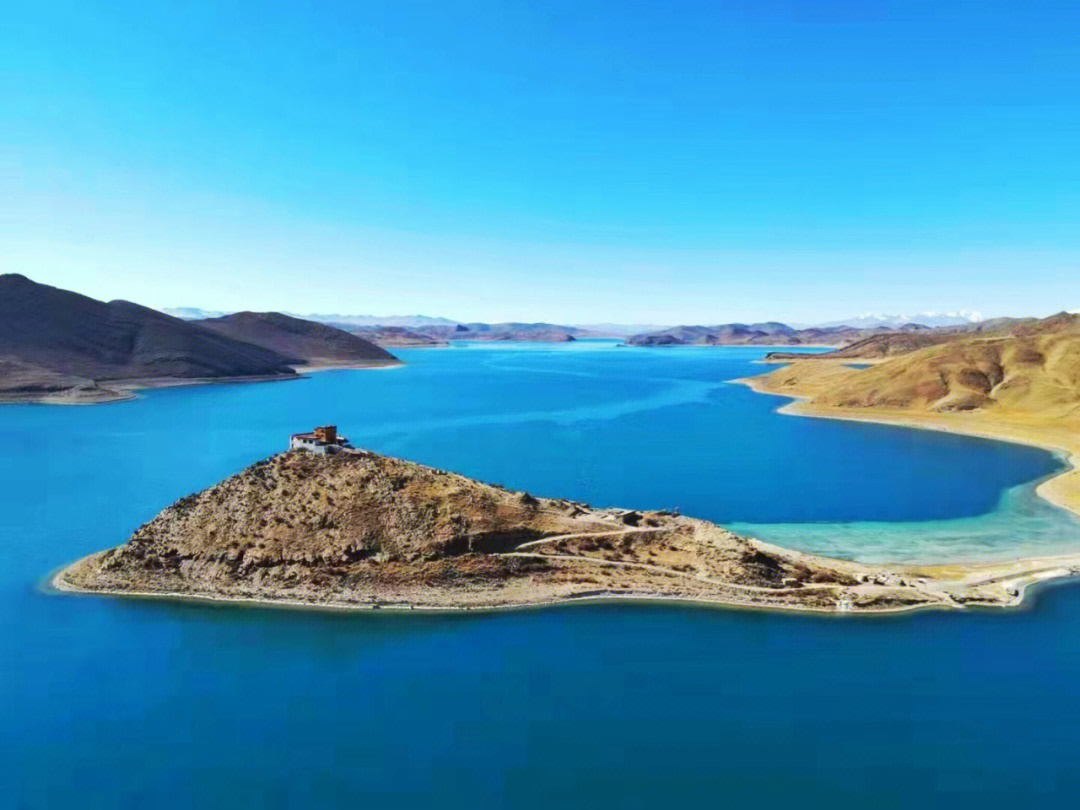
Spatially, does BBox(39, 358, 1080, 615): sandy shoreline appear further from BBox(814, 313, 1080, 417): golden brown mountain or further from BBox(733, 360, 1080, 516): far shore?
BBox(814, 313, 1080, 417): golden brown mountain

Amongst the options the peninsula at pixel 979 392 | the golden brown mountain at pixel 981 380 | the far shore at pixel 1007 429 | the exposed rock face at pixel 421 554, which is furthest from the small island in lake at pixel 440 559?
the golden brown mountain at pixel 981 380

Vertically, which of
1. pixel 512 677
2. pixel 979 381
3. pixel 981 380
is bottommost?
pixel 512 677

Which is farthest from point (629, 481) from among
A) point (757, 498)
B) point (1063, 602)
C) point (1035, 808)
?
point (1035, 808)

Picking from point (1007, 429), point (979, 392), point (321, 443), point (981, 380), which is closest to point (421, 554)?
point (321, 443)

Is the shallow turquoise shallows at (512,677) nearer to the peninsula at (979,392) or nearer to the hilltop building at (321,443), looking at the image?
the hilltop building at (321,443)

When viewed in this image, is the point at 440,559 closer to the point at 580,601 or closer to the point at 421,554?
the point at 421,554
